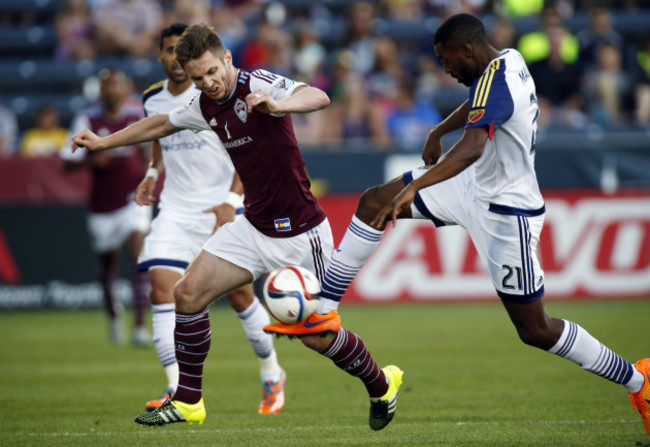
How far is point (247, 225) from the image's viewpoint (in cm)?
629

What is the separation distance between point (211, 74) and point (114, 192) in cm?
695

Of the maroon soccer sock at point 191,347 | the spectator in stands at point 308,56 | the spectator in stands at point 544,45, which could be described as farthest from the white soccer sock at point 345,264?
the spectator in stands at point 544,45

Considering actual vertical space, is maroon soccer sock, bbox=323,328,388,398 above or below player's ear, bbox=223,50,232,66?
below

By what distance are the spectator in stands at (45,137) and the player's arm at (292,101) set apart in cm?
1127

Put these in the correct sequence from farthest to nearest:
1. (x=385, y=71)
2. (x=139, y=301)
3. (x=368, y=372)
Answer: (x=385, y=71) → (x=139, y=301) → (x=368, y=372)

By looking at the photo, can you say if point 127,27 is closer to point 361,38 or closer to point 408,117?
point 361,38

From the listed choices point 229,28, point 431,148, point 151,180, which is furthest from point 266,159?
point 229,28

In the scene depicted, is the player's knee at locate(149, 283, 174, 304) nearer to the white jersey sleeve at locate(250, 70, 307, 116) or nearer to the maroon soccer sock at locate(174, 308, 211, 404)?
the maroon soccer sock at locate(174, 308, 211, 404)

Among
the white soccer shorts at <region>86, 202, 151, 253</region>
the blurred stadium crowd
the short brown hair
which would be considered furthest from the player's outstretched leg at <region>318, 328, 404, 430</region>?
the blurred stadium crowd

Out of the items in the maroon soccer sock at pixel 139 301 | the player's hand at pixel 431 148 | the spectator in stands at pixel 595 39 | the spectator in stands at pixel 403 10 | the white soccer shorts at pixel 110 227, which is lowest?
the maroon soccer sock at pixel 139 301

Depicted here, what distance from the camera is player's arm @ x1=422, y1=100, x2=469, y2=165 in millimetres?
6270

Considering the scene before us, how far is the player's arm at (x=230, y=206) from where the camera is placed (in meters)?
7.27

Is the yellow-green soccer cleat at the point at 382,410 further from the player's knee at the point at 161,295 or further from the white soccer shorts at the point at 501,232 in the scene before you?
the player's knee at the point at 161,295

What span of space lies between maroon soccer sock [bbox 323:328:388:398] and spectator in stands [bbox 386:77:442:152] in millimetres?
9741
